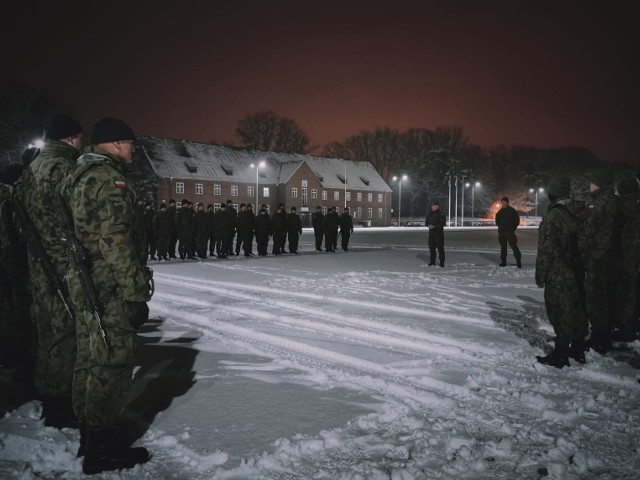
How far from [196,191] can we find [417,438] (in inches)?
2346

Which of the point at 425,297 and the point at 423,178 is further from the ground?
the point at 423,178

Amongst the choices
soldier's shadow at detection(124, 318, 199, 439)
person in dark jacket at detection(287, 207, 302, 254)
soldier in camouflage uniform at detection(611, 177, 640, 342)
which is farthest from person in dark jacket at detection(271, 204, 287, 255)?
soldier in camouflage uniform at detection(611, 177, 640, 342)

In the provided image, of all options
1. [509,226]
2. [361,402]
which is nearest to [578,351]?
[361,402]

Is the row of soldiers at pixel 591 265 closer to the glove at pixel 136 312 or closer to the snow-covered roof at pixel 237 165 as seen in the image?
the glove at pixel 136 312

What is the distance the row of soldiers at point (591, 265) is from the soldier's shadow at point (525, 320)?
1.68ft

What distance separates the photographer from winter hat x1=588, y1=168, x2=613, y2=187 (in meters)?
6.14

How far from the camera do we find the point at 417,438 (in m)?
3.44

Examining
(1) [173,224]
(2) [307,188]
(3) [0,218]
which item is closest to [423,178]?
(2) [307,188]

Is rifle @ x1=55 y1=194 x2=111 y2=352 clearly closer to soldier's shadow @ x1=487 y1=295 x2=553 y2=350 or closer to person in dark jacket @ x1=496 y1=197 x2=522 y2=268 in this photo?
soldier's shadow @ x1=487 y1=295 x2=553 y2=350

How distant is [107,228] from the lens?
3023 millimetres

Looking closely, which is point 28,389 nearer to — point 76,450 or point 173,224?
point 76,450

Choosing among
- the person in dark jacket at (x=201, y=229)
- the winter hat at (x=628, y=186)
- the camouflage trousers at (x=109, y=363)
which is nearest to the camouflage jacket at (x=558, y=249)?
the winter hat at (x=628, y=186)

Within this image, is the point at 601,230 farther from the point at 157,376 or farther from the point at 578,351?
the point at 157,376

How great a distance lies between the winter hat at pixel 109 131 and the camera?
3236 millimetres
